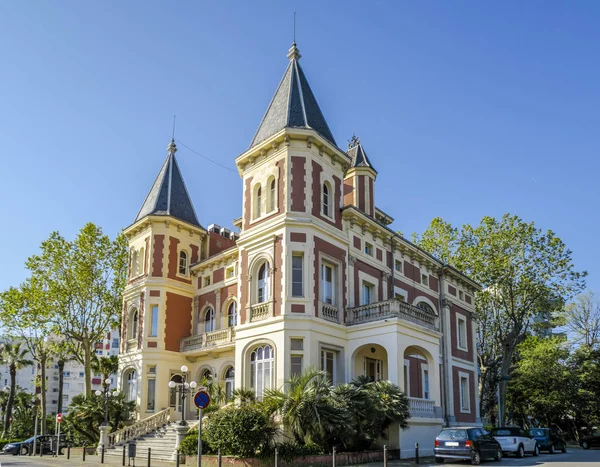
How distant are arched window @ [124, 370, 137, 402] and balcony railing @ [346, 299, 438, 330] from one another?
12999mm

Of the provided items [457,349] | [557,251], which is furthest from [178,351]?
[557,251]

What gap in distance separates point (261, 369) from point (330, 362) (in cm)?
301

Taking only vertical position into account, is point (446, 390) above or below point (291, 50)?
below

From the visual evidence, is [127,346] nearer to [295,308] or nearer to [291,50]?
[295,308]

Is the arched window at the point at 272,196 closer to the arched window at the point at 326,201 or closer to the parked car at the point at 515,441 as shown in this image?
A: the arched window at the point at 326,201

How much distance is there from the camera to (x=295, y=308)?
23547 mm

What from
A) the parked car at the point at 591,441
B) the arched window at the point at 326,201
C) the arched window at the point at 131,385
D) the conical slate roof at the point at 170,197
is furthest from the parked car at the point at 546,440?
the conical slate roof at the point at 170,197

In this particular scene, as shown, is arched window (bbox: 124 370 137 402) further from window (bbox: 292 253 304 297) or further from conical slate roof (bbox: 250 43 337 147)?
conical slate roof (bbox: 250 43 337 147)

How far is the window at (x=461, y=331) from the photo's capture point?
36.7 meters

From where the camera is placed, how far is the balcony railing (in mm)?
23969

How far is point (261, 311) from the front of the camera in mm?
24547

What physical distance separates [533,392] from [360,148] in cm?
2409

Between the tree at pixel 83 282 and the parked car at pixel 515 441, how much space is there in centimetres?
2374

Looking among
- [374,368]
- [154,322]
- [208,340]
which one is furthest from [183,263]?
[374,368]
